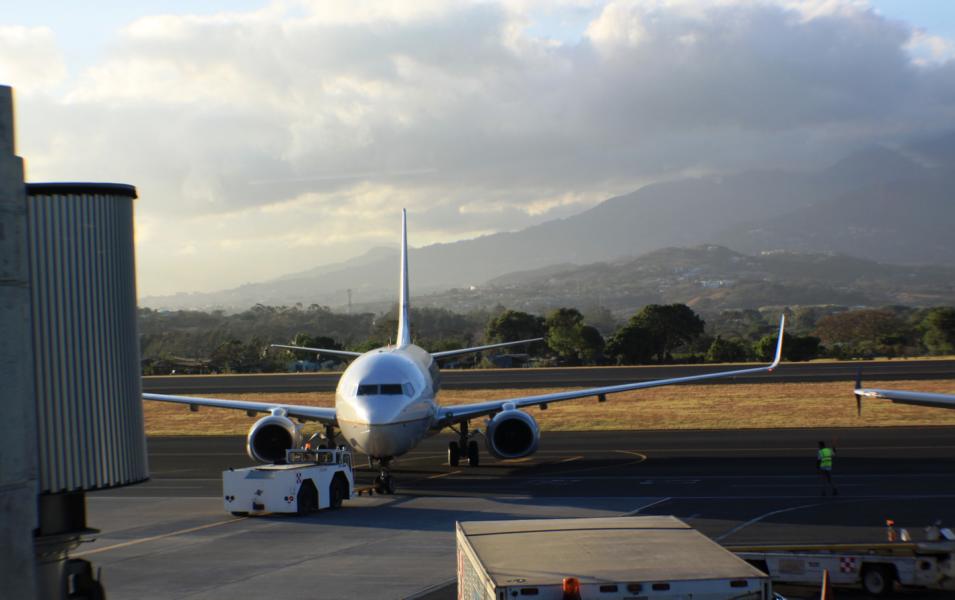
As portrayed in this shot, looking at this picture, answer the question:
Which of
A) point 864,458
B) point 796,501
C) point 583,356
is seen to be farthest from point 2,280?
point 583,356

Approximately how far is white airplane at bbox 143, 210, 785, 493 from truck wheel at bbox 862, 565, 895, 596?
1453 centimetres

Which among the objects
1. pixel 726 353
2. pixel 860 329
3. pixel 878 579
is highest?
pixel 860 329

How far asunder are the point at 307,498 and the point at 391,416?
132 inches

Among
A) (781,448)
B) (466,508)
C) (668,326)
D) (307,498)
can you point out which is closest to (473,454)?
(466,508)

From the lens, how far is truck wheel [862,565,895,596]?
1539 cm

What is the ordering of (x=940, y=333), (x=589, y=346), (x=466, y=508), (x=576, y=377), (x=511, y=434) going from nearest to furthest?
(x=466, y=508)
(x=511, y=434)
(x=576, y=377)
(x=940, y=333)
(x=589, y=346)

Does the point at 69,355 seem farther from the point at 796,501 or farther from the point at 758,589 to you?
the point at 796,501

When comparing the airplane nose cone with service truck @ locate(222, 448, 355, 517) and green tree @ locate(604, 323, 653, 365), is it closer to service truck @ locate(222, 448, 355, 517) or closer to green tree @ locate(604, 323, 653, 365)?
service truck @ locate(222, 448, 355, 517)

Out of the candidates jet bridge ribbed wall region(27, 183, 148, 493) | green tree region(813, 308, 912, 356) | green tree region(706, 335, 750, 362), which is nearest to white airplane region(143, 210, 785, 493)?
jet bridge ribbed wall region(27, 183, 148, 493)

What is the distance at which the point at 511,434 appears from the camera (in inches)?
1256

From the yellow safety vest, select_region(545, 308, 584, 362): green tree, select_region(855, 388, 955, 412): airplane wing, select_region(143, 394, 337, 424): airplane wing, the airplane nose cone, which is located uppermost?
select_region(545, 308, 584, 362): green tree

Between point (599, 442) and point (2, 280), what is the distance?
3672cm

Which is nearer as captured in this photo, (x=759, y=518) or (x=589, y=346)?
(x=759, y=518)

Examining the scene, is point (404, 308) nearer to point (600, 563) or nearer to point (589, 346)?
point (600, 563)
